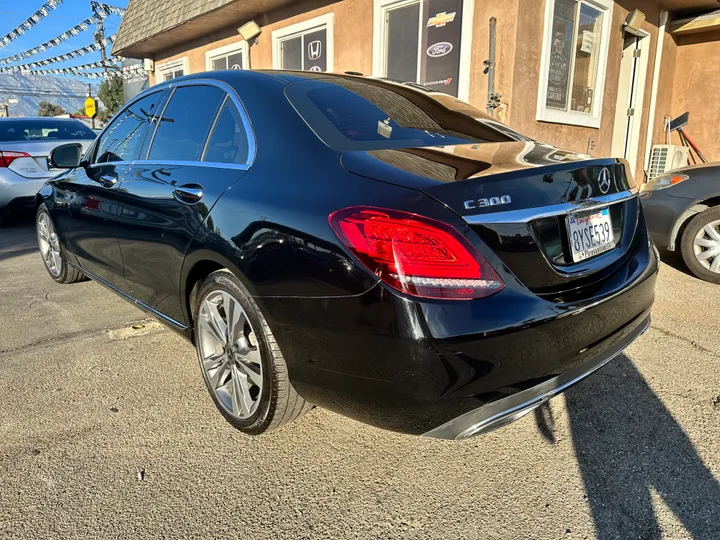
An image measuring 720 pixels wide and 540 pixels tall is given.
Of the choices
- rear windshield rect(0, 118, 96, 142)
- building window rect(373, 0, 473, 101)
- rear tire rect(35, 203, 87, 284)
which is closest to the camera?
rear tire rect(35, 203, 87, 284)

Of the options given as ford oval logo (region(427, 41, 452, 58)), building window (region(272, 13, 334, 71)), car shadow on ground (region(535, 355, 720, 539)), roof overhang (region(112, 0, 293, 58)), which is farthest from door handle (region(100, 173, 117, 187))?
roof overhang (region(112, 0, 293, 58))

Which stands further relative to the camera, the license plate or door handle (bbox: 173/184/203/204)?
door handle (bbox: 173/184/203/204)

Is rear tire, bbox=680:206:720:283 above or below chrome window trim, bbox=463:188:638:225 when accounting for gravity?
below

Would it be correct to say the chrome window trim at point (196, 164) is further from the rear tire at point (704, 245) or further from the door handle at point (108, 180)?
the rear tire at point (704, 245)

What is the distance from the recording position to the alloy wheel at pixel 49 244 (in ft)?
14.4

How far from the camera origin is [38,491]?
6.42 feet

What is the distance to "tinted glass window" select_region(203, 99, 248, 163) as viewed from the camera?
2.27 meters

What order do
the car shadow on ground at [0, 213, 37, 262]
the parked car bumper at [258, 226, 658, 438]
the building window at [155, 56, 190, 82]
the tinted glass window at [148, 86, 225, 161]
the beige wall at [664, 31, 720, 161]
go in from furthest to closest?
the building window at [155, 56, 190, 82], the beige wall at [664, 31, 720, 161], the car shadow on ground at [0, 213, 37, 262], the tinted glass window at [148, 86, 225, 161], the parked car bumper at [258, 226, 658, 438]

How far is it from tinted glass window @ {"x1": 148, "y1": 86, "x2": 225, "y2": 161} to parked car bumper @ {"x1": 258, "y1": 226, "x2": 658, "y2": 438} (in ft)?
3.66

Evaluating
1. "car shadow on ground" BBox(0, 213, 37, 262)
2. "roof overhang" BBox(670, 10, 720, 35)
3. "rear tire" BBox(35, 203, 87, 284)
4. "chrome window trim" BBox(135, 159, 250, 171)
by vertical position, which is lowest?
"car shadow on ground" BBox(0, 213, 37, 262)

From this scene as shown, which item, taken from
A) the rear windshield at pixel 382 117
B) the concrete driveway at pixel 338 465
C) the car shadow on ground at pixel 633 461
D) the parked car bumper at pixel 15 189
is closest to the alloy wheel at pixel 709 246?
the concrete driveway at pixel 338 465

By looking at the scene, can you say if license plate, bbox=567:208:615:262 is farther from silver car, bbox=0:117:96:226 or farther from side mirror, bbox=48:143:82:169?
silver car, bbox=0:117:96:226

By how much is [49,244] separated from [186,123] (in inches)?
102

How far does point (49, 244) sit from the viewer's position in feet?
14.9
